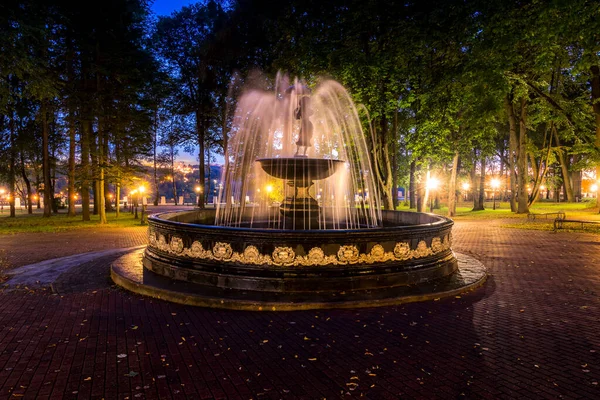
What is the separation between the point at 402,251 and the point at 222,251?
3.88 meters

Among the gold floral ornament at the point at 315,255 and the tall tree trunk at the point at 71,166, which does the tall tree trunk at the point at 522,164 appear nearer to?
the gold floral ornament at the point at 315,255

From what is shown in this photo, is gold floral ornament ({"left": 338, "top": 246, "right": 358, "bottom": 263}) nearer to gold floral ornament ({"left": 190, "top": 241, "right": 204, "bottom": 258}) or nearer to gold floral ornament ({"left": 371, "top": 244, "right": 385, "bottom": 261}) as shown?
gold floral ornament ({"left": 371, "top": 244, "right": 385, "bottom": 261})

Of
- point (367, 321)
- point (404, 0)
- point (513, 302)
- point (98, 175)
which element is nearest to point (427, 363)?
point (367, 321)

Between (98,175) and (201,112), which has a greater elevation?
(201,112)

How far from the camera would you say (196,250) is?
7902 millimetres

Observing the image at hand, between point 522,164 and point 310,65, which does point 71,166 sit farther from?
point 522,164

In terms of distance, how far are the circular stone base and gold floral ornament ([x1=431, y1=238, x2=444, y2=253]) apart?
68cm

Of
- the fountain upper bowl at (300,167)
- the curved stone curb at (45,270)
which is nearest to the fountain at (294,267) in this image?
the curved stone curb at (45,270)

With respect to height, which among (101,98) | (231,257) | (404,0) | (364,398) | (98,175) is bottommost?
(364,398)

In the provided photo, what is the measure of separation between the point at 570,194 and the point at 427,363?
5212 centimetres

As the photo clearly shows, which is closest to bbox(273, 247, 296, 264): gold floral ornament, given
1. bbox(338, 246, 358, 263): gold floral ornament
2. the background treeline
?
bbox(338, 246, 358, 263): gold floral ornament

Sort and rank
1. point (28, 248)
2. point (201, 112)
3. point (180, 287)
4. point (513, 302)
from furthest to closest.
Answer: point (201, 112), point (28, 248), point (180, 287), point (513, 302)

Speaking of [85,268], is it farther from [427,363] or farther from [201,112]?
[201,112]

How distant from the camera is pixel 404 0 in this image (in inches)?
832
